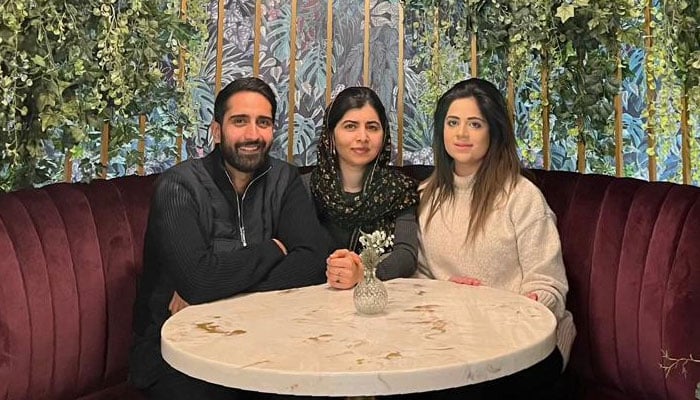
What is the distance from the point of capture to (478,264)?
9.45 feet

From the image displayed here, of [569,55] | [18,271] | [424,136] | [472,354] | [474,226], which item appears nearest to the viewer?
[472,354]

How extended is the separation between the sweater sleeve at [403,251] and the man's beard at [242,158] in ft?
1.70

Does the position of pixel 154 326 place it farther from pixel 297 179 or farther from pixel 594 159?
pixel 594 159

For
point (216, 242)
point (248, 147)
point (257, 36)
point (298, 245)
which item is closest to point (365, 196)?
point (298, 245)

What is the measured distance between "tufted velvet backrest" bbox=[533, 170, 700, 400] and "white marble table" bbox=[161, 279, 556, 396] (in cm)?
38

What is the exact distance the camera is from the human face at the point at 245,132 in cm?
289

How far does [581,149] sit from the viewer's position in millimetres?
3314

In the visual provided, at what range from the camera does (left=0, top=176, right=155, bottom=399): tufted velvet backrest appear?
2.44m

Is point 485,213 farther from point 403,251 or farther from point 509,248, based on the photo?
point 403,251

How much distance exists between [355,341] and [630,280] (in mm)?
1006

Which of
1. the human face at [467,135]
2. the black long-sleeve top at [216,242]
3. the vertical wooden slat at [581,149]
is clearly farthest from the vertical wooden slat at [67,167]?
the vertical wooden slat at [581,149]

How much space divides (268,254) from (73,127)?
870 mm

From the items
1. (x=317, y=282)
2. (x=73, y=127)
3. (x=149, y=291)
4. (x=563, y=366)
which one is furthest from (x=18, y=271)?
(x=563, y=366)

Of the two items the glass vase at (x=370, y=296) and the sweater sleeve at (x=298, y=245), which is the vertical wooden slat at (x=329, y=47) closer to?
the sweater sleeve at (x=298, y=245)
